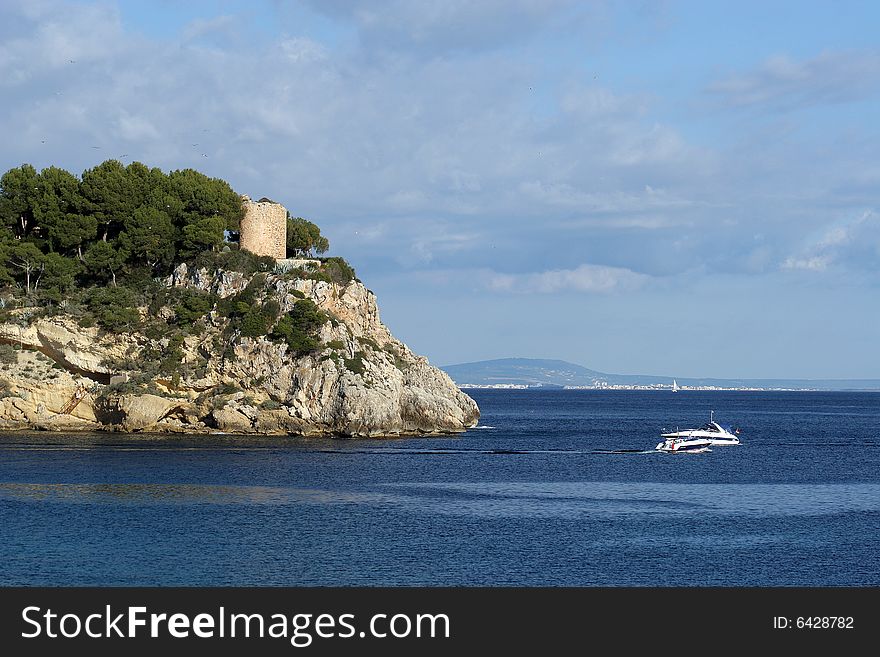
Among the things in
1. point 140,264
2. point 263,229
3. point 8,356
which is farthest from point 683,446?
point 8,356

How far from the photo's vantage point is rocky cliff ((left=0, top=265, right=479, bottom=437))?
3273 inches

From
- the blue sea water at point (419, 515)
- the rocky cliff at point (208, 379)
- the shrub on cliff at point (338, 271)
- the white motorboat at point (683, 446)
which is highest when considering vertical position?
the shrub on cliff at point (338, 271)

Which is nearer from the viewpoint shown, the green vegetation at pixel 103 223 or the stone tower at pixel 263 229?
the green vegetation at pixel 103 223

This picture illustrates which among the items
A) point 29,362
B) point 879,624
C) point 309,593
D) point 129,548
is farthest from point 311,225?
point 879,624

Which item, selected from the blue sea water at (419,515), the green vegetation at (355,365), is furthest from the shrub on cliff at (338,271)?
the blue sea water at (419,515)

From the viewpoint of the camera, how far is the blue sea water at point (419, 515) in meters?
35.2

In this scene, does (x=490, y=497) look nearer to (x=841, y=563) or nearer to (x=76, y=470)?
(x=841, y=563)

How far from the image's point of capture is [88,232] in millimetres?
95188

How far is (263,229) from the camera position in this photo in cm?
9769

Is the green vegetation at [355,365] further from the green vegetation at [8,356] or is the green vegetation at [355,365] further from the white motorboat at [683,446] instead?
the green vegetation at [8,356]

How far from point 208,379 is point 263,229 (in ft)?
59.3

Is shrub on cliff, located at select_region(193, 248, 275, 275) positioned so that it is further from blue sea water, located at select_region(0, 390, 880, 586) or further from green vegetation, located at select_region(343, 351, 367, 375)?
blue sea water, located at select_region(0, 390, 880, 586)

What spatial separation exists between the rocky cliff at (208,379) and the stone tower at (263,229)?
8465 millimetres

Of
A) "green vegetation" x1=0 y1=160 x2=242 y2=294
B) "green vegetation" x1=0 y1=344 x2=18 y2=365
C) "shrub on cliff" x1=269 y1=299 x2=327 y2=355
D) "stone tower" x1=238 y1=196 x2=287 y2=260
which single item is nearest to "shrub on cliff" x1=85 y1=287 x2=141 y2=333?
"green vegetation" x1=0 y1=160 x2=242 y2=294
